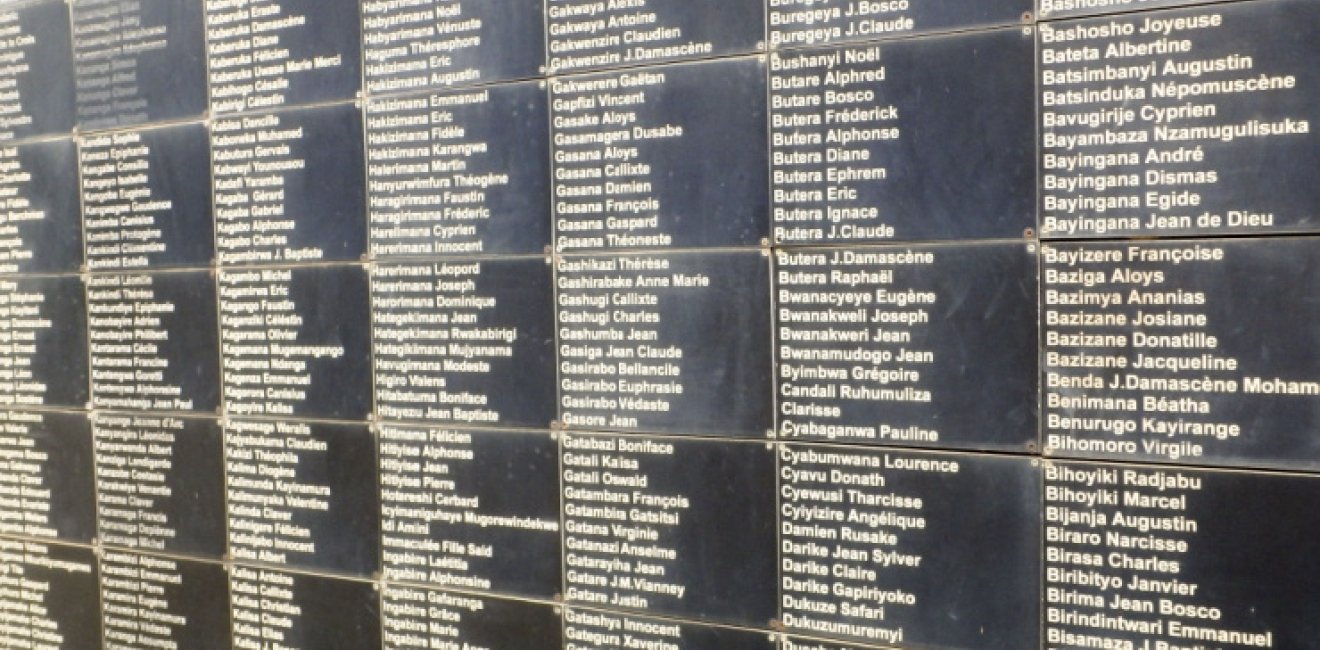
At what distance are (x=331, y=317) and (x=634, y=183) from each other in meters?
0.97

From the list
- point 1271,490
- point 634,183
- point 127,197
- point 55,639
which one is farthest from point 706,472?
point 55,639

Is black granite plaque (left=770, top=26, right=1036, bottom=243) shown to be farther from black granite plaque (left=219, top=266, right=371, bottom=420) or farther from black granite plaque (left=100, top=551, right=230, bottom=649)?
black granite plaque (left=100, top=551, right=230, bottom=649)

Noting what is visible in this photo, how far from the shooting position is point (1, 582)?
382cm

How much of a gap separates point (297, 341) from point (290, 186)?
0.41 metres

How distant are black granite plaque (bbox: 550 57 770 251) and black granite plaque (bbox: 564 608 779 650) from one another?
866mm

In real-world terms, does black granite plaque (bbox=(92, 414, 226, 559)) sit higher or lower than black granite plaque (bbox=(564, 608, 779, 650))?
higher

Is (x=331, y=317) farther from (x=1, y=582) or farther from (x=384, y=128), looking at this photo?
(x=1, y=582)

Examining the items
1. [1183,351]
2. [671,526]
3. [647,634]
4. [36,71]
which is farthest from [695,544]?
[36,71]

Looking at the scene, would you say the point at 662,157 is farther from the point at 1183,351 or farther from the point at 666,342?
the point at 1183,351

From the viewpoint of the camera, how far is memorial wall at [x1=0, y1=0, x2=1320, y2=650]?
Answer: 2.20m

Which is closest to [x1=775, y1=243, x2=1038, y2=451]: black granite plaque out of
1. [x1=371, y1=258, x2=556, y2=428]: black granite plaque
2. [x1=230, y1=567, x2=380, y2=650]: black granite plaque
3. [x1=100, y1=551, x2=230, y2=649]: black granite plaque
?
[x1=371, y1=258, x2=556, y2=428]: black granite plaque

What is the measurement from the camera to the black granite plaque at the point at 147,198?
3363 millimetres

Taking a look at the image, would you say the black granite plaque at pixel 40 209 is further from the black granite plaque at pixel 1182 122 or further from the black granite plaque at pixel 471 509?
the black granite plaque at pixel 1182 122

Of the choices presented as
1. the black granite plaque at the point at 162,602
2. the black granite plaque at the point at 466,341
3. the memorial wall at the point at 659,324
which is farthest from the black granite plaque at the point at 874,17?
the black granite plaque at the point at 162,602
